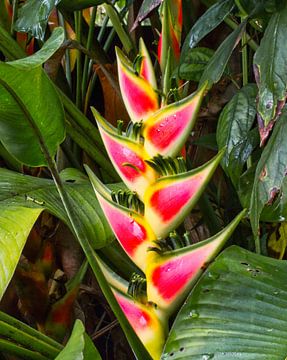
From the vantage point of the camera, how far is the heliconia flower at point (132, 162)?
51 cm

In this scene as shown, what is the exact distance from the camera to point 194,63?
2.68 ft

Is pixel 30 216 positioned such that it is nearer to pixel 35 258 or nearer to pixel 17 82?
pixel 17 82

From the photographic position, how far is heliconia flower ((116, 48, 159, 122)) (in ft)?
1.73

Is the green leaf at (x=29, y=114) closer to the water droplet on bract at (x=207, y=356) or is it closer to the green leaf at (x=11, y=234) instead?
the green leaf at (x=11, y=234)

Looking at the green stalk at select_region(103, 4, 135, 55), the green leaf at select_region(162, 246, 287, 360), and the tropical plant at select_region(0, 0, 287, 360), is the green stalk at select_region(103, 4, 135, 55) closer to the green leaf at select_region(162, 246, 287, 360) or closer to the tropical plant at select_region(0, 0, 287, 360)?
the tropical plant at select_region(0, 0, 287, 360)

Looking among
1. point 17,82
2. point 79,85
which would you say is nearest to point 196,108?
point 17,82

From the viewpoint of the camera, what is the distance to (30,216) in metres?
0.58

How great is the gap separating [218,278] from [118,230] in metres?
0.09

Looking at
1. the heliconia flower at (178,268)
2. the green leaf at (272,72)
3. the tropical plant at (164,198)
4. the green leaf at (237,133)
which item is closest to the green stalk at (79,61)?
the tropical plant at (164,198)

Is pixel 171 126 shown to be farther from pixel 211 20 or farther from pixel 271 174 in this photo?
pixel 211 20

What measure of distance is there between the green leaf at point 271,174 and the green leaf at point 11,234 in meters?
0.21

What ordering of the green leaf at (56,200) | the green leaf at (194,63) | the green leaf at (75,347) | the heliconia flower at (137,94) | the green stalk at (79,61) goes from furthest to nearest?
the green stalk at (79,61) → the green leaf at (194,63) → the green leaf at (56,200) → the heliconia flower at (137,94) → the green leaf at (75,347)

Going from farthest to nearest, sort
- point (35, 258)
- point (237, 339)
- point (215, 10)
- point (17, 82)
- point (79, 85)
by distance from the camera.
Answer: point (79, 85)
point (35, 258)
point (215, 10)
point (17, 82)
point (237, 339)

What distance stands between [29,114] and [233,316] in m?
0.27
